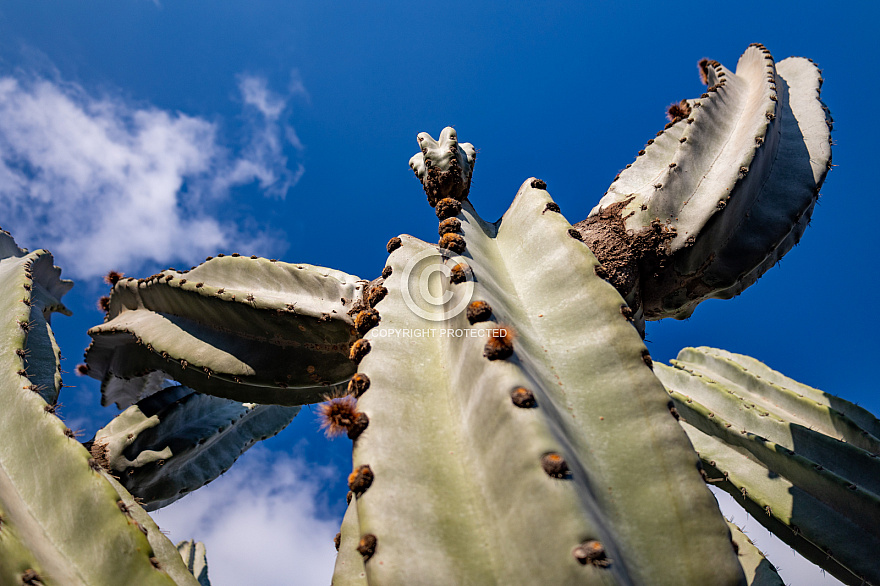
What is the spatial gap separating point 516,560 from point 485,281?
1324mm

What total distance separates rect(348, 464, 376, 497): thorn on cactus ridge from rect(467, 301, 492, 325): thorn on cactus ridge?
730mm

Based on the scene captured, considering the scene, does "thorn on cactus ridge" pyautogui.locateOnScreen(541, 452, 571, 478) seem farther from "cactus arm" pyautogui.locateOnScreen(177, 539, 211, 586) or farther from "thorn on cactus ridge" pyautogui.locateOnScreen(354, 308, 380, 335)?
"cactus arm" pyautogui.locateOnScreen(177, 539, 211, 586)

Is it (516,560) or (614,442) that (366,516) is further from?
(614,442)

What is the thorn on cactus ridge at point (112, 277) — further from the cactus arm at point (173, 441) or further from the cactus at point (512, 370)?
the cactus arm at point (173, 441)

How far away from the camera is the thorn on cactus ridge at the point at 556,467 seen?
160 cm

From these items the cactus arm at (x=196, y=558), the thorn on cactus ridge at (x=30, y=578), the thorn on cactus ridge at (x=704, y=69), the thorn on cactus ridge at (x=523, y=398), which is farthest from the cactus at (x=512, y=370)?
the cactus arm at (x=196, y=558)

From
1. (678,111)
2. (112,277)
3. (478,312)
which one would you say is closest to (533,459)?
(478,312)

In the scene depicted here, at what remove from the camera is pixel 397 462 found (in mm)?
1872

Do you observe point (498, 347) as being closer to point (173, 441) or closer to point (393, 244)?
point (393, 244)

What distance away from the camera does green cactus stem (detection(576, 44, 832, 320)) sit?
3203 millimetres

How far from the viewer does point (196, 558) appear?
6.44 metres

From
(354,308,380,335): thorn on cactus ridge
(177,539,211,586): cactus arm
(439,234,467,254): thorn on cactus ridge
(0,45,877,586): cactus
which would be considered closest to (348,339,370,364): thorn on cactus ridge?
(0,45,877,586): cactus

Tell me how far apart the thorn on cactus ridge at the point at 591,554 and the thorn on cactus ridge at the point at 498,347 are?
2.30 feet

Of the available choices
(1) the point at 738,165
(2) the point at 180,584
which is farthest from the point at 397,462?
(1) the point at 738,165
